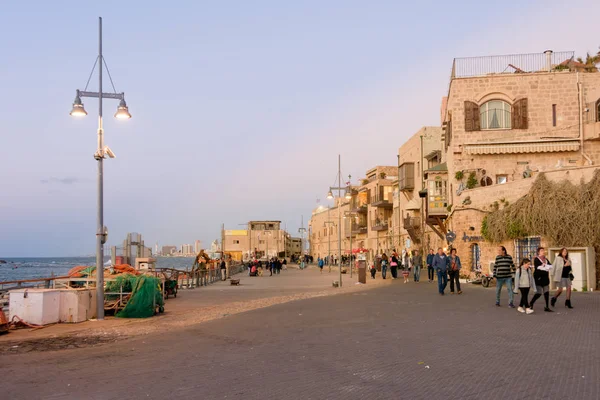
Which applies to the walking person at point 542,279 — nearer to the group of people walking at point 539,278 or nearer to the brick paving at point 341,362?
the group of people walking at point 539,278

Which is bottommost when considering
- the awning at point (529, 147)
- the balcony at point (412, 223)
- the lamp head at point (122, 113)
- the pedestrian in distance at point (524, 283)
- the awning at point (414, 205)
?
the pedestrian in distance at point (524, 283)

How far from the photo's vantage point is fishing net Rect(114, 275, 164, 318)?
16.2 m

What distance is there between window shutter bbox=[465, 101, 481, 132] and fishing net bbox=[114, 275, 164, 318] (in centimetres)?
2175

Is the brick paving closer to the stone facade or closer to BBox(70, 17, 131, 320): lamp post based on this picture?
BBox(70, 17, 131, 320): lamp post

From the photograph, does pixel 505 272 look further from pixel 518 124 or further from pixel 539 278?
pixel 518 124

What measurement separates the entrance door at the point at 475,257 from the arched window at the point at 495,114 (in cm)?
747

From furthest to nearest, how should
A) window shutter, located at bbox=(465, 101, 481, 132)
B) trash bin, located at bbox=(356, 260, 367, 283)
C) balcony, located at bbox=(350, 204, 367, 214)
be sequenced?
balcony, located at bbox=(350, 204, 367, 214), window shutter, located at bbox=(465, 101, 481, 132), trash bin, located at bbox=(356, 260, 367, 283)

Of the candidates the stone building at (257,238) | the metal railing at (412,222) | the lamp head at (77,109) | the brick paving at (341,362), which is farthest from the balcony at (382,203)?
the stone building at (257,238)

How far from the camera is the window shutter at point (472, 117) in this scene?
32.7 m

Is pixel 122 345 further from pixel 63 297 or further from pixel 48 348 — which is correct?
pixel 63 297

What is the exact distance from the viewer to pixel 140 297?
53.4ft

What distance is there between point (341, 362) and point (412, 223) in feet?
142

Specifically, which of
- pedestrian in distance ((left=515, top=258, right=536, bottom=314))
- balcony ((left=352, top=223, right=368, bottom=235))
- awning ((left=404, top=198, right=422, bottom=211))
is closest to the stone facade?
awning ((left=404, top=198, right=422, bottom=211))

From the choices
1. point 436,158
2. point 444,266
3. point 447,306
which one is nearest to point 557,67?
point 436,158
